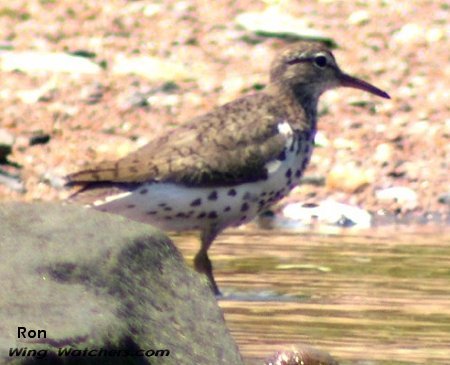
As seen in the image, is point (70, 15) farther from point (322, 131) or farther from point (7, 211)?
point (7, 211)

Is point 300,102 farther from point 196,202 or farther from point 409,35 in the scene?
point 409,35

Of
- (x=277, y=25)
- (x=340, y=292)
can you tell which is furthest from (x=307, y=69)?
(x=277, y=25)

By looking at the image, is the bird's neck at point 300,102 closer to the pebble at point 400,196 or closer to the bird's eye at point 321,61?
the bird's eye at point 321,61

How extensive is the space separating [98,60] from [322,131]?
2838 millimetres

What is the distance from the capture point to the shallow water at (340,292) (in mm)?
7730

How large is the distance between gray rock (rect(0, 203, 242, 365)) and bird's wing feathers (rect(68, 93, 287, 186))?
146 inches

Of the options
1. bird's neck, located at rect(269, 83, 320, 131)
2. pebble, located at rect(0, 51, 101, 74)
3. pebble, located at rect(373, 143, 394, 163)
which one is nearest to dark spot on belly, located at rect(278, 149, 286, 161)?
bird's neck, located at rect(269, 83, 320, 131)

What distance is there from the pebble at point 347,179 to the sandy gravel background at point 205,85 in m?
0.01

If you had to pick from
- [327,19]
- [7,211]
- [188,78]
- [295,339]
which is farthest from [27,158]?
[7,211]

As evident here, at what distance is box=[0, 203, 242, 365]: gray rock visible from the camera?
5328 mm

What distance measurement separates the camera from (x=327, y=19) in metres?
18.0

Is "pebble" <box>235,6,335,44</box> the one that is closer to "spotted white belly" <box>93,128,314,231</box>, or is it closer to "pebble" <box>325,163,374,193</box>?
"pebble" <box>325,163,374,193</box>

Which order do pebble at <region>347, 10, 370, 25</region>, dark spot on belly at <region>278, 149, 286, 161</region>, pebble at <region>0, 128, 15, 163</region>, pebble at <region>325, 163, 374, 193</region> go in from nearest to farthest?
1. dark spot on belly at <region>278, 149, 286, 161</region>
2. pebble at <region>325, 163, 374, 193</region>
3. pebble at <region>0, 128, 15, 163</region>
4. pebble at <region>347, 10, 370, 25</region>

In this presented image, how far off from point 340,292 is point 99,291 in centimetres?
386
